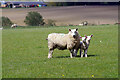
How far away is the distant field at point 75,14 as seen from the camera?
70.8 metres

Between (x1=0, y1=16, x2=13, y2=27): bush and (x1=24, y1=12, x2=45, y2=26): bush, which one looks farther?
(x1=0, y1=16, x2=13, y2=27): bush

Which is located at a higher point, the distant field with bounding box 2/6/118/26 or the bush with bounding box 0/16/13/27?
the distant field with bounding box 2/6/118/26

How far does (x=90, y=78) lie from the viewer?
13.1 metres

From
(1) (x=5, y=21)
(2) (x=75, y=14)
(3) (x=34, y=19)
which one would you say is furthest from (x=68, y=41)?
(2) (x=75, y=14)

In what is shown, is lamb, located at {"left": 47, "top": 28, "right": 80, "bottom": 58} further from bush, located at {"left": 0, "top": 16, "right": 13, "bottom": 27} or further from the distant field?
bush, located at {"left": 0, "top": 16, "right": 13, "bottom": 27}

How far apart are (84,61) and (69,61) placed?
73cm

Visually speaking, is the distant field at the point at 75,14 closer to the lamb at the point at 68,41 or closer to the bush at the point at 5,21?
the bush at the point at 5,21

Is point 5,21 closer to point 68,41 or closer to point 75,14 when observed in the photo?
point 75,14

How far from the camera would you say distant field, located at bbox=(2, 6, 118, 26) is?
70.8m

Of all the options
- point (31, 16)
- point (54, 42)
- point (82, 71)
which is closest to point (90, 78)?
point (82, 71)

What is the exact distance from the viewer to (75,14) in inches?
3049

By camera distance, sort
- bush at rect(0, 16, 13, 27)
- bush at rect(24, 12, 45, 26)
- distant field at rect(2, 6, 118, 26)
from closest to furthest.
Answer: distant field at rect(2, 6, 118, 26)
bush at rect(24, 12, 45, 26)
bush at rect(0, 16, 13, 27)

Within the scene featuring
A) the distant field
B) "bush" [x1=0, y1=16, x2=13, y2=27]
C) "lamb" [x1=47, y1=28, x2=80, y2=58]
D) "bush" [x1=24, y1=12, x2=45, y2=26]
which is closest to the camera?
"lamb" [x1=47, y1=28, x2=80, y2=58]

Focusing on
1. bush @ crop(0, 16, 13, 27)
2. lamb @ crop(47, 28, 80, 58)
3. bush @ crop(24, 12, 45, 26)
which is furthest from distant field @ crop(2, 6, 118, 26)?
lamb @ crop(47, 28, 80, 58)
